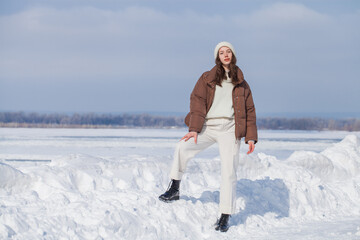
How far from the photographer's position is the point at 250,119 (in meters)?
4.69

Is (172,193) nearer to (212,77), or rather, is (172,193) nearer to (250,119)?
(250,119)

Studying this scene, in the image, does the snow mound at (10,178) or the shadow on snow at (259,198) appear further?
the shadow on snow at (259,198)

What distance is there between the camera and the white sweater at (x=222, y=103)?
181 inches

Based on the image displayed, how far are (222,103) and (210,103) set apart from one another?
120 mm

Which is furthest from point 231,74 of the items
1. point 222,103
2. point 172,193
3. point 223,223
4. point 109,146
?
point 109,146

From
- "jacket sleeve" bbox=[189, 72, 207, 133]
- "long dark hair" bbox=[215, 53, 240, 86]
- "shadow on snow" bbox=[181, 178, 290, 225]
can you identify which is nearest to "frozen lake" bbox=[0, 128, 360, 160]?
"shadow on snow" bbox=[181, 178, 290, 225]

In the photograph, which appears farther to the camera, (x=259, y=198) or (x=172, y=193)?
(x=259, y=198)

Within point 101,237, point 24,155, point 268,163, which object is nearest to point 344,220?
point 268,163

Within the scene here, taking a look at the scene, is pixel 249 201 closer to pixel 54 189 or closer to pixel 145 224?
pixel 145 224

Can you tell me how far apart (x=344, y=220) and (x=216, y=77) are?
8.54 feet

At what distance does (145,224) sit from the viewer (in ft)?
14.3

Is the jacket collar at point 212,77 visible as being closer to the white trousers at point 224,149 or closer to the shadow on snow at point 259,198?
the white trousers at point 224,149

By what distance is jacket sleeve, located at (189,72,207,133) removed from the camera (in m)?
4.55

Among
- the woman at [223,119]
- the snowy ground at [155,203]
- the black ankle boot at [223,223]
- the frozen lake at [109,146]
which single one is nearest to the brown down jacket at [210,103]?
the woman at [223,119]
